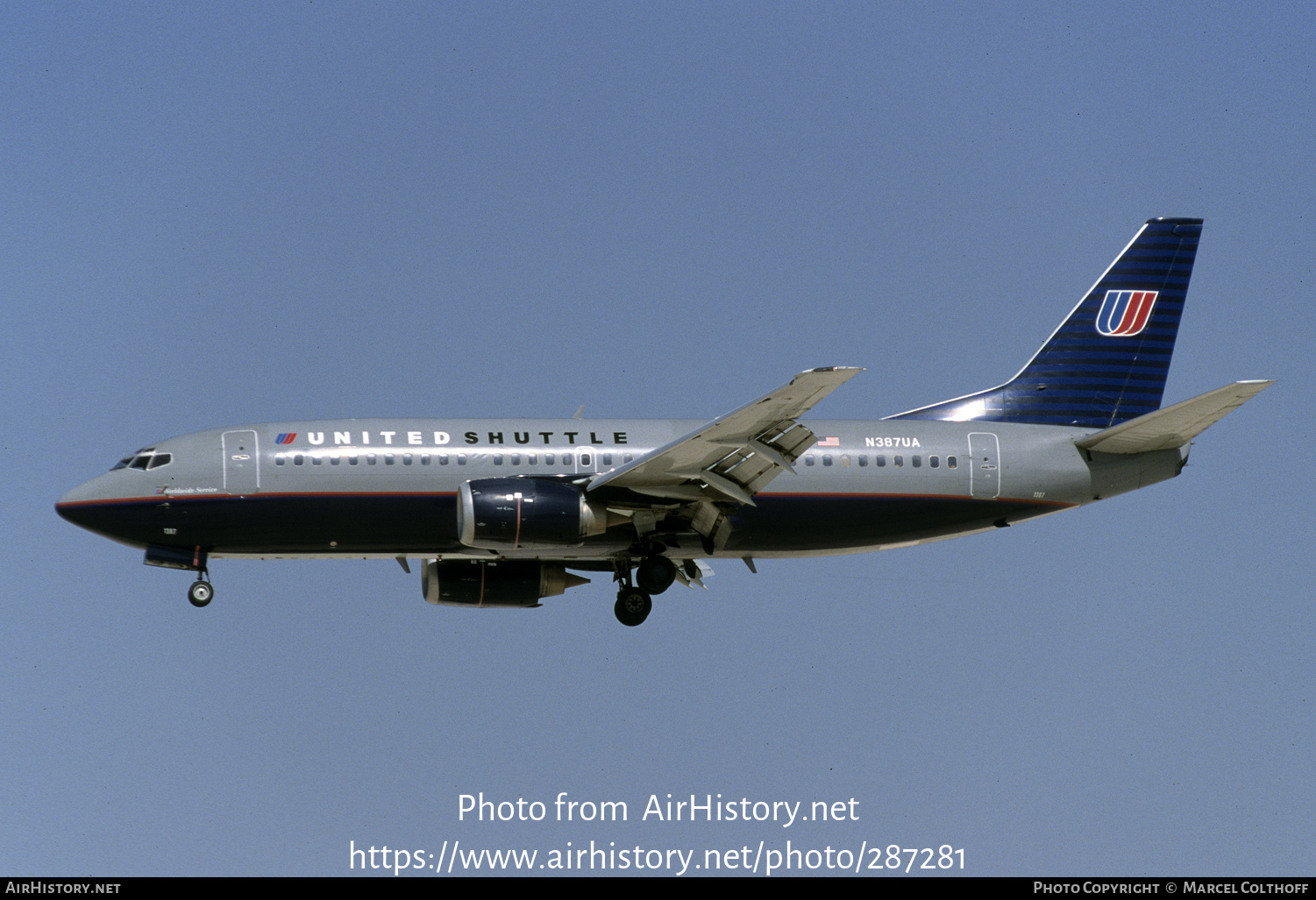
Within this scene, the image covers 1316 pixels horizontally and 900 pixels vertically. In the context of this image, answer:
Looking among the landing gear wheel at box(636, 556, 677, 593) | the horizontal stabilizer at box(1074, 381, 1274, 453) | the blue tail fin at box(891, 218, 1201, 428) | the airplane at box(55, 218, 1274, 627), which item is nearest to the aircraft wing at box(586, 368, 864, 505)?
the airplane at box(55, 218, 1274, 627)

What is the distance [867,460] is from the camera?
1697 inches

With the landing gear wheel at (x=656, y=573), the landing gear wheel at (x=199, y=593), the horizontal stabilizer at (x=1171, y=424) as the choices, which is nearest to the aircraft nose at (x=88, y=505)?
→ the landing gear wheel at (x=199, y=593)

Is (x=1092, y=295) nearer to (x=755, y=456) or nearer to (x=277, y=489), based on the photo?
(x=755, y=456)

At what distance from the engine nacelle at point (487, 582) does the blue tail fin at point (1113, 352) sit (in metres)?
9.93

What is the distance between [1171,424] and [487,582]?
53.3ft

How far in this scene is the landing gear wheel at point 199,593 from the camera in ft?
134

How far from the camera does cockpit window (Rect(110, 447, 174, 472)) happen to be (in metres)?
40.6

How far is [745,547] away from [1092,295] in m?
12.1

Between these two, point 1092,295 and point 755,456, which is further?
point 1092,295

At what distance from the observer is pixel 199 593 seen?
40.9 meters

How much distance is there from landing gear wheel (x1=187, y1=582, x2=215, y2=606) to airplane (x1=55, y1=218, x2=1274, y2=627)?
0.13 ft
